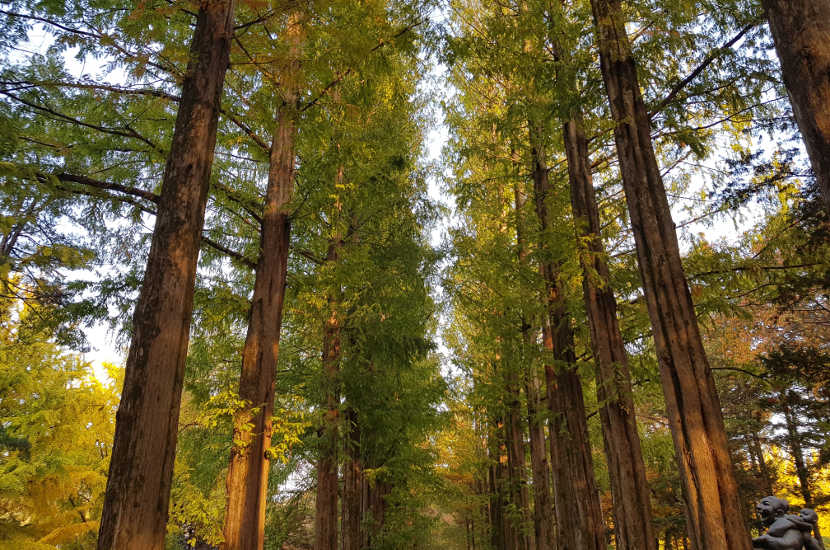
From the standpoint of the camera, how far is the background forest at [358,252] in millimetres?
3857

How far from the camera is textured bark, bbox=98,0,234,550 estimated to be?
304 centimetres

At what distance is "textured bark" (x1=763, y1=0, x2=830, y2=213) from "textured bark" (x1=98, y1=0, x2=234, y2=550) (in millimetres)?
4267

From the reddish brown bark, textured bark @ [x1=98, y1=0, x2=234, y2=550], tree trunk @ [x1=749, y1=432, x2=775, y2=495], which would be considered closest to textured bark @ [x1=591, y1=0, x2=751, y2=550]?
textured bark @ [x1=98, y1=0, x2=234, y2=550]

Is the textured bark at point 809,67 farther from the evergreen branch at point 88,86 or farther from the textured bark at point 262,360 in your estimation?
the evergreen branch at point 88,86

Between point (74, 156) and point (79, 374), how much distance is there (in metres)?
6.14

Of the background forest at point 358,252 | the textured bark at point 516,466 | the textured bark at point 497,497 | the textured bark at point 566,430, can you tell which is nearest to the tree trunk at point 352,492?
the background forest at point 358,252

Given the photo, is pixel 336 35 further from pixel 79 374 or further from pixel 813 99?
pixel 79 374

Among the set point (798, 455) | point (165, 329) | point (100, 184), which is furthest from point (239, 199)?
point (798, 455)

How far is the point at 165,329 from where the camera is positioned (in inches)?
135

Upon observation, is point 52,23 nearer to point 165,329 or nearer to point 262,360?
point 165,329

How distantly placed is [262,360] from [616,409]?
467cm

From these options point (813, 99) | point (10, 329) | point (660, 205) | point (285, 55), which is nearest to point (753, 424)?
point (660, 205)

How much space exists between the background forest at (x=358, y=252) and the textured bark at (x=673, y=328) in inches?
1.0

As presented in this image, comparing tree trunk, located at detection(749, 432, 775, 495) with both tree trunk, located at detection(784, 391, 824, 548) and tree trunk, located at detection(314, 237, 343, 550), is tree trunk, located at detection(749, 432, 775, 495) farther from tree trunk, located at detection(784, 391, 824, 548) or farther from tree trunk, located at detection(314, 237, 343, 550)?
tree trunk, located at detection(314, 237, 343, 550)
